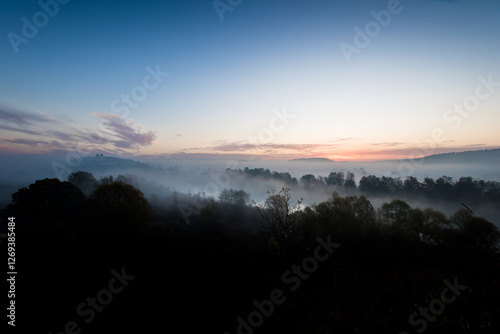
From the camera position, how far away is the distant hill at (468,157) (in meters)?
159

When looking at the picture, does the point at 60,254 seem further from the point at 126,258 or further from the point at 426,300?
the point at 426,300

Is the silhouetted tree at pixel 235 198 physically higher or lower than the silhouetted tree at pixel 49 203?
lower

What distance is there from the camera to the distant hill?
159 m

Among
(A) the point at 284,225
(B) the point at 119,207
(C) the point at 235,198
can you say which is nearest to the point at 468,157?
(C) the point at 235,198

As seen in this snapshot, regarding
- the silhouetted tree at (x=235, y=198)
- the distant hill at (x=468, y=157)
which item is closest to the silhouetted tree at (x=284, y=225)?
the silhouetted tree at (x=235, y=198)

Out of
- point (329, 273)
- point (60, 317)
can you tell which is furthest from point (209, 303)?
point (329, 273)

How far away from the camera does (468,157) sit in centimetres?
17275

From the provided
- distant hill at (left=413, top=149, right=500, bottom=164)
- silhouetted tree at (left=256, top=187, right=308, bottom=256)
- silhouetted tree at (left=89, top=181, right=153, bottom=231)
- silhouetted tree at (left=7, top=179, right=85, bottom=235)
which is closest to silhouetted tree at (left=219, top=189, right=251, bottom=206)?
silhouetted tree at (left=89, top=181, right=153, bottom=231)

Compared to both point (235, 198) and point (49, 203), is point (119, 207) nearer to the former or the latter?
point (49, 203)

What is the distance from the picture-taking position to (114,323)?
1236 cm

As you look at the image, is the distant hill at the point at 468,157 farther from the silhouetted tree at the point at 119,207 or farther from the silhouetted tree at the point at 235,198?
the silhouetted tree at the point at 119,207

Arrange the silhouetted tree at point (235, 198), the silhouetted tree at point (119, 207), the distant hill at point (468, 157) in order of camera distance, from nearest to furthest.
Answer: the silhouetted tree at point (119, 207) → the silhouetted tree at point (235, 198) → the distant hill at point (468, 157)

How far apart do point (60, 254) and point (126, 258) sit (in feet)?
21.9

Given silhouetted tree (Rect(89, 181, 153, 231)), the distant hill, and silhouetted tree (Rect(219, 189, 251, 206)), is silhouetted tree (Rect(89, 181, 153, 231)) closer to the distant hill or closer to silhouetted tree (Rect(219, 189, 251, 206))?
silhouetted tree (Rect(219, 189, 251, 206))
